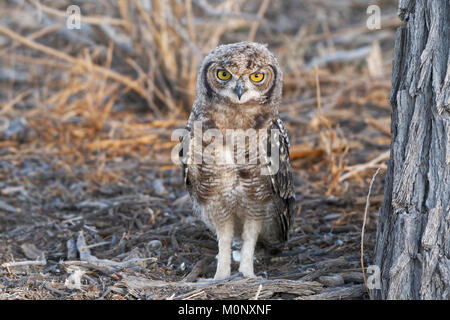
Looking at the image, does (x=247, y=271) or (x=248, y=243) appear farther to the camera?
(x=248, y=243)

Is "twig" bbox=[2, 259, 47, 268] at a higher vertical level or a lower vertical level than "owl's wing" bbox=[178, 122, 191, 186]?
lower

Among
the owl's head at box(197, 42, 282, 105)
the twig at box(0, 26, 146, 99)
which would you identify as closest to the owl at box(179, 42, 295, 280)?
the owl's head at box(197, 42, 282, 105)

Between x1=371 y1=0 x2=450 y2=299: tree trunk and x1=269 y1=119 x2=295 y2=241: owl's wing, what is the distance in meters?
1.07

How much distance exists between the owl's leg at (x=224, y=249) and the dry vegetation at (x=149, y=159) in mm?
170

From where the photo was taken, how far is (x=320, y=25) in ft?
34.7

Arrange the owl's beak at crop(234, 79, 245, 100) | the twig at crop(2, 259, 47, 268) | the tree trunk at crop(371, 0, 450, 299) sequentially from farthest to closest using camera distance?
the twig at crop(2, 259, 47, 268) < the owl's beak at crop(234, 79, 245, 100) < the tree trunk at crop(371, 0, 450, 299)

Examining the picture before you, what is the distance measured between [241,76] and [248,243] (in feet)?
4.13

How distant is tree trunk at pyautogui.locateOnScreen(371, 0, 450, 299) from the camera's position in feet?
9.17

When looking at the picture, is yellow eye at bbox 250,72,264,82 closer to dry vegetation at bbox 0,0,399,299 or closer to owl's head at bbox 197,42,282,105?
owl's head at bbox 197,42,282,105

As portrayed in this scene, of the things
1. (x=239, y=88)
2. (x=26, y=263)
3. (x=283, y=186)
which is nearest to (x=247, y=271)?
(x=283, y=186)

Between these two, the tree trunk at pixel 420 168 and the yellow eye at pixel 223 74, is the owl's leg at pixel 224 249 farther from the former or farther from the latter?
the tree trunk at pixel 420 168

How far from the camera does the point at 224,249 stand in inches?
166

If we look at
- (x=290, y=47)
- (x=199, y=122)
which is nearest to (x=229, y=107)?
(x=199, y=122)

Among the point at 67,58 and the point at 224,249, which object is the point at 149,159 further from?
the point at 224,249
